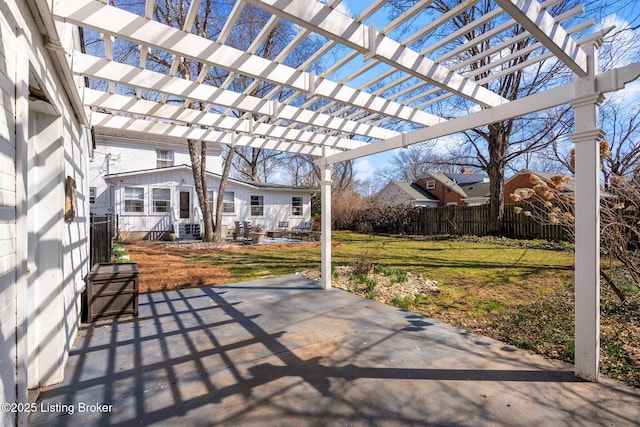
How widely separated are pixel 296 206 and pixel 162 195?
761 centimetres

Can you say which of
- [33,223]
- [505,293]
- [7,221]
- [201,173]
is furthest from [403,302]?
[201,173]

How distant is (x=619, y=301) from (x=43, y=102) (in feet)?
23.4

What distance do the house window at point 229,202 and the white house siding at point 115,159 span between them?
13.2 ft

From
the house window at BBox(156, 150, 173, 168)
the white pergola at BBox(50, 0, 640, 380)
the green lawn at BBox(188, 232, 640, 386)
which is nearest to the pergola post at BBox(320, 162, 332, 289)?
the green lawn at BBox(188, 232, 640, 386)

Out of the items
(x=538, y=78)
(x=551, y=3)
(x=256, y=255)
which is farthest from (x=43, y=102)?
(x=538, y=78)

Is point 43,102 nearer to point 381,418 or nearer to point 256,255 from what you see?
point 381,418

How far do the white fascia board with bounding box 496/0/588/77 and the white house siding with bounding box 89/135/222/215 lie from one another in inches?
684

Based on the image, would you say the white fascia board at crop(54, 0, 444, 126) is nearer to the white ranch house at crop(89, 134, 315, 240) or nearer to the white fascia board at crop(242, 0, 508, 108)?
the white fascia board at crop(242, 0, 508, 108)

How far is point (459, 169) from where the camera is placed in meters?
34.0

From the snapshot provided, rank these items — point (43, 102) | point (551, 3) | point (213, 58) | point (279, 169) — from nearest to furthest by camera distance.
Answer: point (551, 3)
point (43, 102)
point (213, 58)
point (279, 169)

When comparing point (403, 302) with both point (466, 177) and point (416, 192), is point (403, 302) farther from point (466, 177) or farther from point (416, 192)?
point (466, 177)

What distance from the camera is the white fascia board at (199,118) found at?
3.96 metres

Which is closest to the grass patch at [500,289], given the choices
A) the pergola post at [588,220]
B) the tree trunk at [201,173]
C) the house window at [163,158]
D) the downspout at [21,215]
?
the pergola post at [588,220]

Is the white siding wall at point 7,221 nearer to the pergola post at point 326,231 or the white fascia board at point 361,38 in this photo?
the white fascia board at point 361,38
